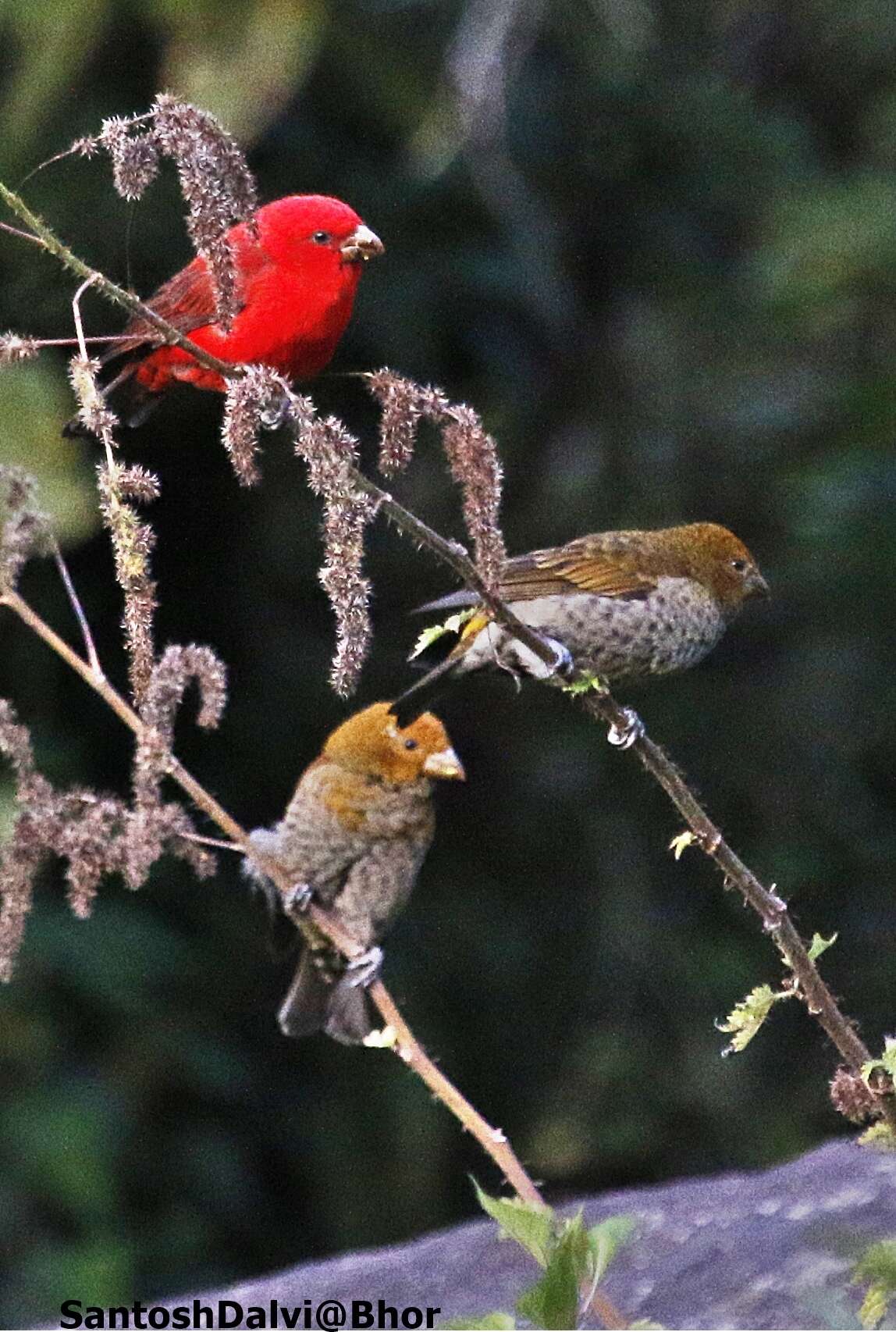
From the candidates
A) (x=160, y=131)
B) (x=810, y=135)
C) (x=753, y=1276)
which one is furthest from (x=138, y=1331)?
(x=810, y=135)

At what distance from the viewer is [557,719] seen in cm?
615

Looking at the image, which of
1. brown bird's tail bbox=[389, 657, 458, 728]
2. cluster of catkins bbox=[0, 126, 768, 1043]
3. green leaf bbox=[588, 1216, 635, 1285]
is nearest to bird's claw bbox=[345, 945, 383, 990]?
cluster of catkins bbox=[0, 126, 768, 1043]

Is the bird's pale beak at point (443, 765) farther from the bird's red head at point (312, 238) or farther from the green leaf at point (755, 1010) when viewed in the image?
the green leaf at point (755, 1010)

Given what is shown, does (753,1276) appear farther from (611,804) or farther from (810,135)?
(810,135)

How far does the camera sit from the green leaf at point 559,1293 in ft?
5.72

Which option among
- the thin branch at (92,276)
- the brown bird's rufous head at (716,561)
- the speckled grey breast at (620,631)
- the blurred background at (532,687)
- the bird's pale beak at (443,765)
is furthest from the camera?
the blurred background at (532,687)

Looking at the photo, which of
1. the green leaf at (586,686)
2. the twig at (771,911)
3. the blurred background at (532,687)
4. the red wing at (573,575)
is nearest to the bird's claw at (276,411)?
the twig at (771,911)

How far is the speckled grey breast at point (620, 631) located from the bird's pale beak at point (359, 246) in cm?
55

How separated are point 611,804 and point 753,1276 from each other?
347 cm

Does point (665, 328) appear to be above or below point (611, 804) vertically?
above

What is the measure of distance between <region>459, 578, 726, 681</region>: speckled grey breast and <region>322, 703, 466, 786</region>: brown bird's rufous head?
0.96 metres

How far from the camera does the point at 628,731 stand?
2.00m

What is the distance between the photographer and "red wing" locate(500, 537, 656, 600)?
298cm

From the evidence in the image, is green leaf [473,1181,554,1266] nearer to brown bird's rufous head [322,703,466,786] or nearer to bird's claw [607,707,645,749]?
bird's claw [607,707,645,749]
